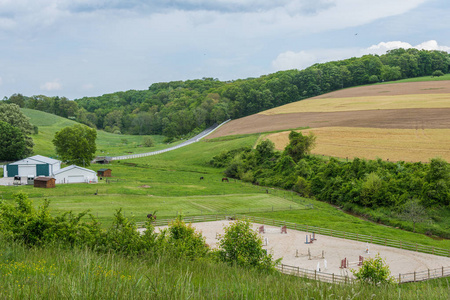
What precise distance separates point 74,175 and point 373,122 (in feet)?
205

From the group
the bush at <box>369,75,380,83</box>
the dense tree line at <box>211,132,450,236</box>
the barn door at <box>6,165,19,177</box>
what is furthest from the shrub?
the bush at <box>369,75,380,83</box>

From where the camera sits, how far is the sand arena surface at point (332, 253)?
29.3 m

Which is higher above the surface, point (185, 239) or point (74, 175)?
point (74, 175)

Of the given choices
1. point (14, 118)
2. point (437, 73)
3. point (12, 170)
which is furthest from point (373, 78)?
point (12, 170)

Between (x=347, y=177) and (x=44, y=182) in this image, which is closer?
(x=44, y=182)

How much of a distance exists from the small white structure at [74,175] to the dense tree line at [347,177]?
2650 centimetres

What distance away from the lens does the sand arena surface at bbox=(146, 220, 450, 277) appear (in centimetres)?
2934

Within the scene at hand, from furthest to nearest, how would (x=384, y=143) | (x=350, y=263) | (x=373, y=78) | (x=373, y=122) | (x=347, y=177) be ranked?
1. (x=373, y=78)
2. (x=373, y=122)
3. (x=384, y=143)
4. (x=347, y=177)
5. (x=350, y=263)

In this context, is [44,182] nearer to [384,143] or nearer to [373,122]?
[384,143]

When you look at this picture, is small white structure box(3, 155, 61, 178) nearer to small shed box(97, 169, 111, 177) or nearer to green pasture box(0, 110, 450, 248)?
small shed box(97, 169, 111, 177)

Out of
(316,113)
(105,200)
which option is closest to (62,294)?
(105,200)

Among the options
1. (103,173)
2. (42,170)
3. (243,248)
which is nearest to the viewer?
(243,248)

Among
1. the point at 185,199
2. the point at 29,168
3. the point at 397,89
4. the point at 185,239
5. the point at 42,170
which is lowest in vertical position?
the point at 185,199

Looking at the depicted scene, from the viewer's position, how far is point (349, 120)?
93125 mm
